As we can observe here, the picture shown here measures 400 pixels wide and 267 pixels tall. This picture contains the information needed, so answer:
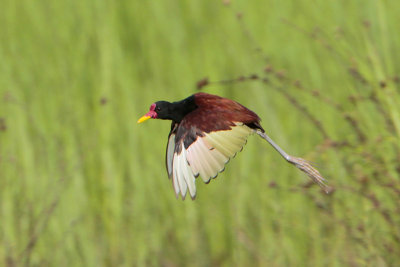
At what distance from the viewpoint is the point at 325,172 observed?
3525 millimetres

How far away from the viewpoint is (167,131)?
12.8ft

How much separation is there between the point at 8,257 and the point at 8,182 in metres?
0.38

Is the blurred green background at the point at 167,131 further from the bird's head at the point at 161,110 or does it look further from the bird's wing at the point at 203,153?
the bird's wing at the point at 203,153

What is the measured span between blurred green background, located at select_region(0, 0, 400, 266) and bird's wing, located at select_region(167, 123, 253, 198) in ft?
3.23

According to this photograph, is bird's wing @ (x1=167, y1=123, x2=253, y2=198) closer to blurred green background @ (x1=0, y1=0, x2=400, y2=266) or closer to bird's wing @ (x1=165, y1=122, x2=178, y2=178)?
bird's wing @ (x1=165, y1=122, x2=178, y2=178)

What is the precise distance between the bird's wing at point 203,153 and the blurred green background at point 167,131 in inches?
38.8

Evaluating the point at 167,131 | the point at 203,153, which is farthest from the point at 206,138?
the point at 167,131

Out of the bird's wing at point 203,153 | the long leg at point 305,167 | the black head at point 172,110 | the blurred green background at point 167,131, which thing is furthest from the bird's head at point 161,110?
the blurred green background at point 167,131

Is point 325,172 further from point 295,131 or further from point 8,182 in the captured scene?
point 8,182

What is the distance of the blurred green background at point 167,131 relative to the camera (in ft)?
11.4

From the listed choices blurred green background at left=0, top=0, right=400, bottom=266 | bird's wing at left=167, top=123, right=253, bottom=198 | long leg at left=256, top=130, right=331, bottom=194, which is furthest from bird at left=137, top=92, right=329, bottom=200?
blurred green background at left=0, top=0, right=400, bottom=266

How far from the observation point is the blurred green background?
3.46 meters

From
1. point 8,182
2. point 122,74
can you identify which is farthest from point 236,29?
point 8,182

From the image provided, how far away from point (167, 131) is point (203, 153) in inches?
61.3
